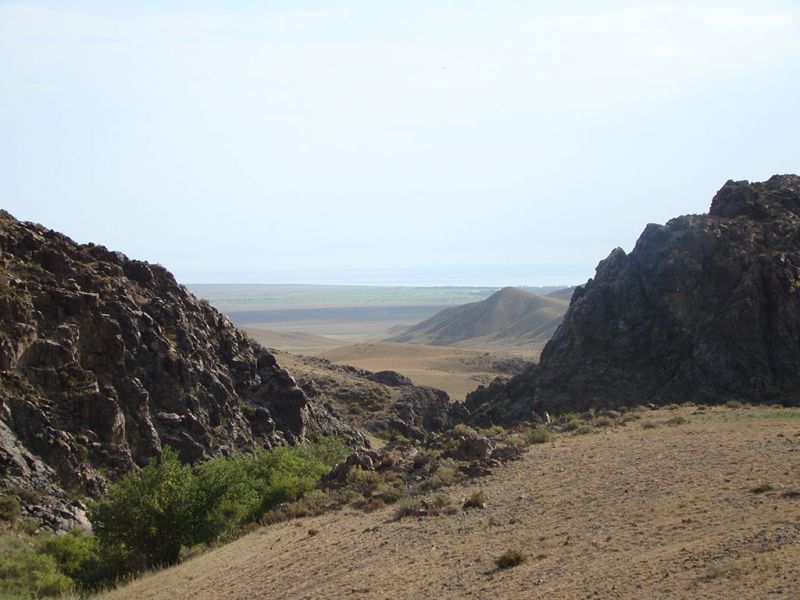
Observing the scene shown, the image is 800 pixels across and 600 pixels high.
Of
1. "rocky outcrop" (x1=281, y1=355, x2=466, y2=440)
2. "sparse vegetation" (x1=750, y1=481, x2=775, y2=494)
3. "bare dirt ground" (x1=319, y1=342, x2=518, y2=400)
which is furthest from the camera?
"bare dirt ground" (x1=319, y1=342, x2=518, y2=400)

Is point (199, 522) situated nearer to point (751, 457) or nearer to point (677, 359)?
point (751, 457)

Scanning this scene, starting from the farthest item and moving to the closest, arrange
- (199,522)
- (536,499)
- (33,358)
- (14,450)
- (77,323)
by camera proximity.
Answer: (77,323) < (33,358) < (14,450) < (199,522) < (536,499)

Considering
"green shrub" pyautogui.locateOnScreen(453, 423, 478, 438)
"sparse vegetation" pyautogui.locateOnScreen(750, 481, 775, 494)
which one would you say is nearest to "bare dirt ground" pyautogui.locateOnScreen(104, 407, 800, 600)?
"sparse vegetation" pyautogui.locateOnScreen(750, 481, 775, 494)

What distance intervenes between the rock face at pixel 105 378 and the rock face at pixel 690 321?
11.5m

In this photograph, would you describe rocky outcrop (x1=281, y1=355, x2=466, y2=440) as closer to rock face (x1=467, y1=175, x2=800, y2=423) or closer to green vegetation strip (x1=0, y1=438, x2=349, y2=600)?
rock face (x1=467, y1=175, x2=800, y2=423)

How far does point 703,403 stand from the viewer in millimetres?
31375

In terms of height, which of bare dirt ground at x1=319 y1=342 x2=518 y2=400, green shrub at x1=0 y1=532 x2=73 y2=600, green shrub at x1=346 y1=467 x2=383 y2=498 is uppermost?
green shrub at x1=346 y1=467 x2=383 y2=498

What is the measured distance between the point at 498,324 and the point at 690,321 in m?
141

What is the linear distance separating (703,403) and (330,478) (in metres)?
14.4

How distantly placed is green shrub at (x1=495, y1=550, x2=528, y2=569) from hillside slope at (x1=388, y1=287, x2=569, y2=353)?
129 meters

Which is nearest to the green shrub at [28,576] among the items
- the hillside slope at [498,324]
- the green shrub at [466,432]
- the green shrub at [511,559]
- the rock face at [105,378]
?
the rock face at [105,378]

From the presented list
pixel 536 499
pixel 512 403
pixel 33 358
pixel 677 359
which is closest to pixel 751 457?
pixel 536 499

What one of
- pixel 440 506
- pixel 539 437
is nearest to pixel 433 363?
pixel 539 437

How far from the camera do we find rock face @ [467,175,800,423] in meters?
32.5
